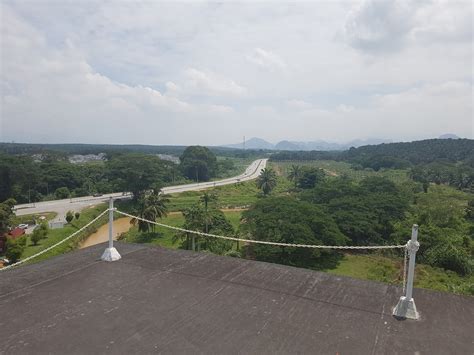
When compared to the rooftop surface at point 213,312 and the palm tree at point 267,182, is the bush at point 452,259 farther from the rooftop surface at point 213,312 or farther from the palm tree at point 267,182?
the palm tree at point 267,182

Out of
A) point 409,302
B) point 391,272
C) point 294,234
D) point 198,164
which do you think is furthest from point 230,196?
point 409,302

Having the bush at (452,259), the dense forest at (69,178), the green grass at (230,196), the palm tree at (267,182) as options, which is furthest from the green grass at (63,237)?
the palm tree at (267,182)

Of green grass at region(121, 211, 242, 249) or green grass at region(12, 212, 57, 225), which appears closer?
green grass at region(121, 211, 242, 249)

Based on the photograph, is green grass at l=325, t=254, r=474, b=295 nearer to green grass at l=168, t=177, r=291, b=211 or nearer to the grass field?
the grass field

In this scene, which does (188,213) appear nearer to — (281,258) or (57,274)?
(281,258)

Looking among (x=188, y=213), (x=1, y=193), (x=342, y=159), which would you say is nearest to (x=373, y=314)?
(x=188, y=213)

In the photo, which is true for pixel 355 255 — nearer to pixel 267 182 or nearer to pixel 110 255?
pixel 110 255

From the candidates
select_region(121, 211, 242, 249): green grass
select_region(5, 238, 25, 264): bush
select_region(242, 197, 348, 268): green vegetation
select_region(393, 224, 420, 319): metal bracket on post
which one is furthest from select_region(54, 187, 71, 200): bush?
select_region(393, 224, 420, 319): metal bracket on post
